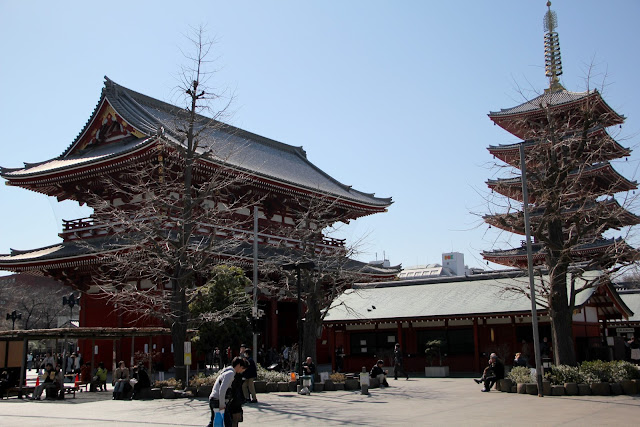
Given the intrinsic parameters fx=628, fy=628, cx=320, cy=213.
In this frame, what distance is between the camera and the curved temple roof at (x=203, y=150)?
3294 cm

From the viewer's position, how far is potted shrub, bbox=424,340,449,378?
30328 mm

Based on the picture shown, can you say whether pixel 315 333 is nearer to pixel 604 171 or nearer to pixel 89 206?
pixel 89 206

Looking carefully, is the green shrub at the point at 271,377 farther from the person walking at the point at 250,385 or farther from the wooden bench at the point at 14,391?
the wooden bench at the point at 14,391

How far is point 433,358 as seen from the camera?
102 ft

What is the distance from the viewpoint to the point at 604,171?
4125 centimetres

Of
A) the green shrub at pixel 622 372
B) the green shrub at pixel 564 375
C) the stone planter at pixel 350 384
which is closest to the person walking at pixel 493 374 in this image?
the green shrub at pixel 564 375

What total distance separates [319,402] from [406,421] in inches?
213

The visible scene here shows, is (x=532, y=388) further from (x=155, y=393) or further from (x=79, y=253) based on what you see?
(x=79, y=253)

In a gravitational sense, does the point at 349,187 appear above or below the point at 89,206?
above

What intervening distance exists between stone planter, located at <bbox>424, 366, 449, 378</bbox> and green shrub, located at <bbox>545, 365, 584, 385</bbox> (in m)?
10.0

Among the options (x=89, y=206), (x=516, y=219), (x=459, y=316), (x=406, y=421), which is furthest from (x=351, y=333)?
(x=406, y=421)

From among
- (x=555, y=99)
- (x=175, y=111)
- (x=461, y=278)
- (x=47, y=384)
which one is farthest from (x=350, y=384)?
(x=555, y=99)

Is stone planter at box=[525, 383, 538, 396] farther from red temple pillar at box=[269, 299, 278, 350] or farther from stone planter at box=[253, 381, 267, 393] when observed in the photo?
red temple pillar at box=[269, 299, 278, 350]

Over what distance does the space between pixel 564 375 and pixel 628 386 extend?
1885 millimetres
